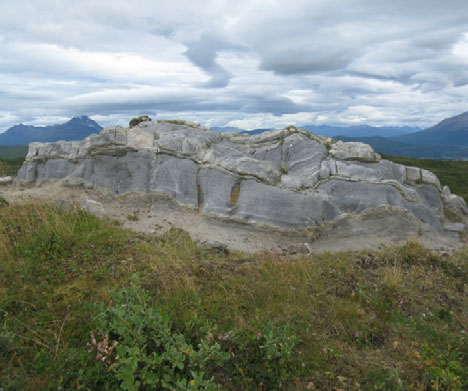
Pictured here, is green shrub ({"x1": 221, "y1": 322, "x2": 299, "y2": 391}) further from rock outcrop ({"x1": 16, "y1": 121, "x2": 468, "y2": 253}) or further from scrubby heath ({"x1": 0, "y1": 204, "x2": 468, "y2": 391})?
rock outcrop ({"x1": 16, "y1": 121, "x2": 468, "y2": 253})

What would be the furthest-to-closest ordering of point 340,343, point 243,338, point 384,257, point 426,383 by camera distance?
point 384,257 < point 340,343 < point 243,338 < point 426,383

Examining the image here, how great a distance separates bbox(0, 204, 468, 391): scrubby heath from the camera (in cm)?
529

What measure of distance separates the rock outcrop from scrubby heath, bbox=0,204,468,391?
22.4 feet

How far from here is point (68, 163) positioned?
24.6 metres

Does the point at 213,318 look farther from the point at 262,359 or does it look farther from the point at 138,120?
the point at 138,120

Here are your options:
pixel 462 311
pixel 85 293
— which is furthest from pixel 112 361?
pixel 462 311

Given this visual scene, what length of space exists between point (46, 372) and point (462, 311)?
930 centimetres

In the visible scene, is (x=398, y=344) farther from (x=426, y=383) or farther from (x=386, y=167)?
(x=386, y=167)

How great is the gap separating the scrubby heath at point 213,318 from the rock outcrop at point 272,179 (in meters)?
6.83

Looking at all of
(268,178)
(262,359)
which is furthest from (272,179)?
(262,359)

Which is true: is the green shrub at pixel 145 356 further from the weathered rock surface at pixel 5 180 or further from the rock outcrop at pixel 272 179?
the weathered rock surface at pixel 5 180

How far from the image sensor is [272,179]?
62.6 feet

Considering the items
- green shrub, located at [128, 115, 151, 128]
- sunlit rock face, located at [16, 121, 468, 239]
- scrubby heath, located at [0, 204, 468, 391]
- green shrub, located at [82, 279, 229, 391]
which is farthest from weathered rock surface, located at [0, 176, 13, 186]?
green shrub, located at [82, 279, 229, 391]

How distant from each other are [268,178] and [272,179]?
27 cm
